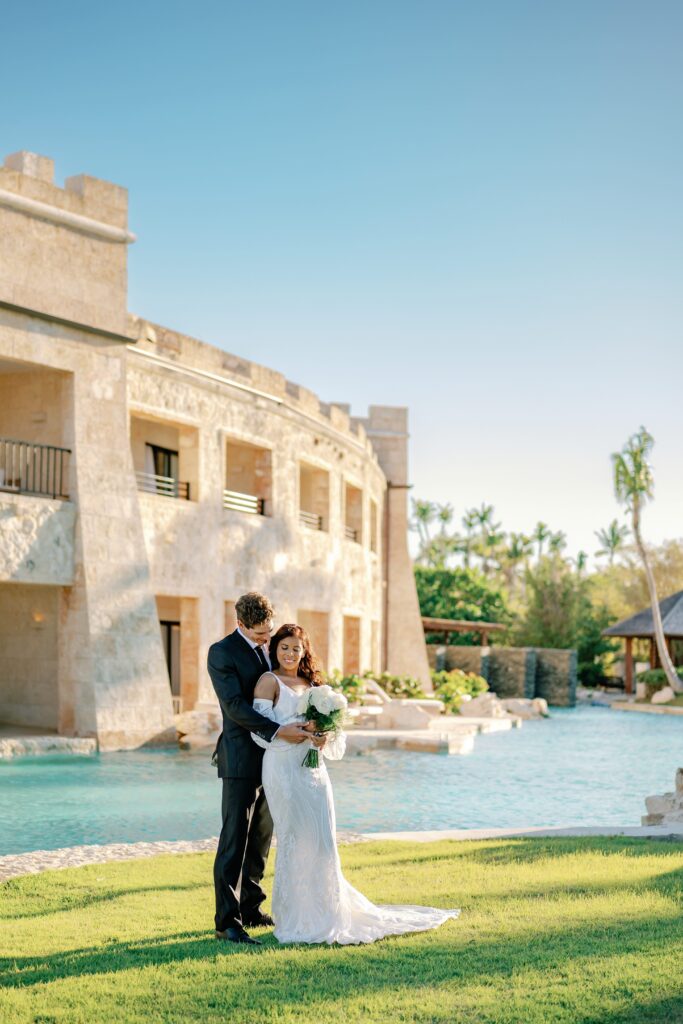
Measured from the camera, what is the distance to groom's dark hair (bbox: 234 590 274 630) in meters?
5.44

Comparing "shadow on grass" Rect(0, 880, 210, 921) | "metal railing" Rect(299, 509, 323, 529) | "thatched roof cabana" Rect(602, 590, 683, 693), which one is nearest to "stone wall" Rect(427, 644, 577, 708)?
"thatched roof cabana" Rect(602, 590, 683, 693)

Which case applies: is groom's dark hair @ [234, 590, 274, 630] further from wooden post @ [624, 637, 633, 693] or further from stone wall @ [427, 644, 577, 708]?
wooden post @ [624, 637, 633, 693]

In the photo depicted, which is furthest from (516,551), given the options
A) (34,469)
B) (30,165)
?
(30,165)

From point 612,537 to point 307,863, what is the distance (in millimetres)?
67867

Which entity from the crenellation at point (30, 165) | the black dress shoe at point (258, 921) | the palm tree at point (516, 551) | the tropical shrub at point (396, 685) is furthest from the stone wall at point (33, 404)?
the palm tree at point (516, 551)

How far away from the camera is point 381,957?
4.75 metres

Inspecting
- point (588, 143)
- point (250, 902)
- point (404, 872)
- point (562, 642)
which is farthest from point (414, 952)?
point (562, 642)

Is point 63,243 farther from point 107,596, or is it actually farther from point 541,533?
point 541,533

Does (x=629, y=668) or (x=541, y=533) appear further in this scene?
(x=541, y=533)

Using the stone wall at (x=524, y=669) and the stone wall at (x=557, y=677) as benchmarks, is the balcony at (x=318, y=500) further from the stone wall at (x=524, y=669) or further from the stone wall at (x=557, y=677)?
the stone wall at (x=557, y=677)

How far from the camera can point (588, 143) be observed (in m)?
18.0

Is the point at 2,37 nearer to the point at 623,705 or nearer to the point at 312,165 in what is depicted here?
the point at 312,165

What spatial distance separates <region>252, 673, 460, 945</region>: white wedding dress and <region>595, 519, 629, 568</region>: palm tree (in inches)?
2646

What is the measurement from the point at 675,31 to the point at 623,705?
24694mm
